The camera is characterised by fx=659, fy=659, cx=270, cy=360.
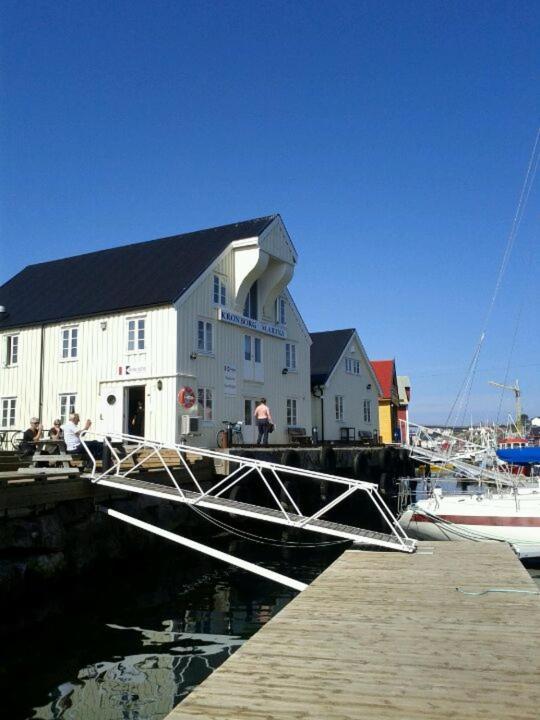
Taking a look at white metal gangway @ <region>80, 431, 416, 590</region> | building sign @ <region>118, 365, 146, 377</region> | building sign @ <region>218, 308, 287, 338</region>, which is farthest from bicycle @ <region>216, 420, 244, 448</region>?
white metal gangway @ <region>80, 431, 416, 590</region>

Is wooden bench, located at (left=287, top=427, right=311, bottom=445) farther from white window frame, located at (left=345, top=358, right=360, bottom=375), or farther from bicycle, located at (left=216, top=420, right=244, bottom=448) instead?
white window frame, located at (left=345, top=358, right=360, bottom=375)

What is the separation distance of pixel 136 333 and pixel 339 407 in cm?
1540

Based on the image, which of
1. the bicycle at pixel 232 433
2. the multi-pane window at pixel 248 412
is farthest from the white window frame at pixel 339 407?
the bicycle at pixel 232 433

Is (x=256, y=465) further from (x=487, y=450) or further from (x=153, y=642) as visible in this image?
(x=487, y=450)

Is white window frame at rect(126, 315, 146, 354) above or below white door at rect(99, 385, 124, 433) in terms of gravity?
above

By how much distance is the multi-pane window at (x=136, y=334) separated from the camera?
77.2 ft

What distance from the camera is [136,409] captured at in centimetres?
2430

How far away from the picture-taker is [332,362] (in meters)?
36.0

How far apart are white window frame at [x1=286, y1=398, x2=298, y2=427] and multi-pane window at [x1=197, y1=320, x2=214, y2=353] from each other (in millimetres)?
6272

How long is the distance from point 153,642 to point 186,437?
40.8 ft

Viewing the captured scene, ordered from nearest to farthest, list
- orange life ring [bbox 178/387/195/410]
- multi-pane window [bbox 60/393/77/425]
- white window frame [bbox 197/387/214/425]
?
1. orange life ring [bbox 178/387/195/410]
2. white window frame [bbox 197/387/214/425]
3. multi-pane window [bbox 60/393/77/425]

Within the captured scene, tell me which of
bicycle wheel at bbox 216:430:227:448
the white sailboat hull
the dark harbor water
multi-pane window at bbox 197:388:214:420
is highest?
multi-pane window at bbox 197:388:214:420

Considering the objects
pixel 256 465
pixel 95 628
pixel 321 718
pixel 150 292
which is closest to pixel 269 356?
pixel 150 292

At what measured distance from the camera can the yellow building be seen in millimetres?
46844
